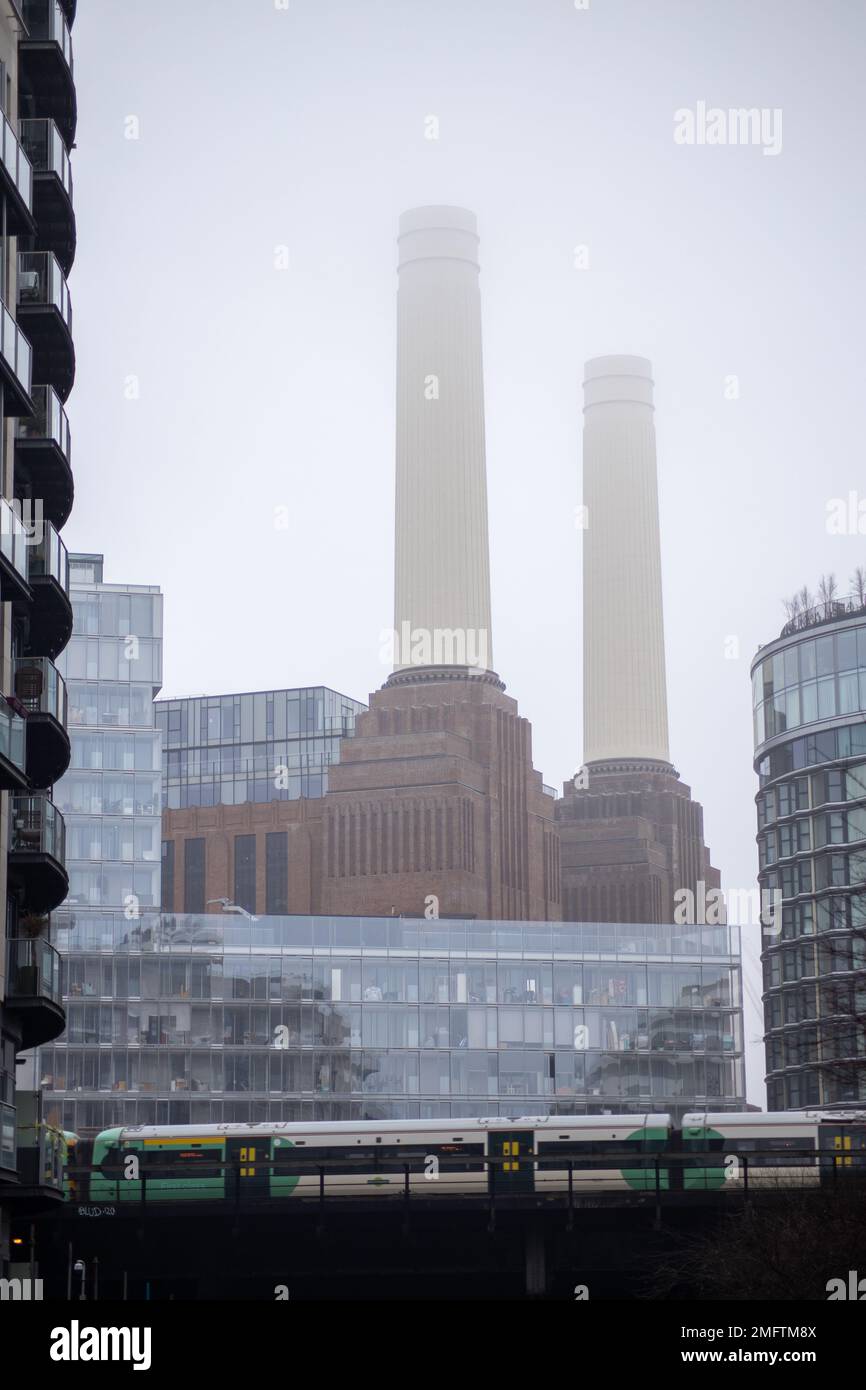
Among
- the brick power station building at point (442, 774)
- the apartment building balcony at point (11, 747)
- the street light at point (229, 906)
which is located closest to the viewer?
the apartment building balcony at point (11, 747)

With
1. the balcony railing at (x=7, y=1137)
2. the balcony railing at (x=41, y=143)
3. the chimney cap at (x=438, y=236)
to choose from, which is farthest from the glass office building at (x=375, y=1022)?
the balcony railing at (x=41, y=143)

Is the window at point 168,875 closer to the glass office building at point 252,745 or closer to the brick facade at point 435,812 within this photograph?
the glass office building at point 252,745

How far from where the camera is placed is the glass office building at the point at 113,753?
14075 cm

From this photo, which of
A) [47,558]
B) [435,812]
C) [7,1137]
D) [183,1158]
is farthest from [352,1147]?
[435,812]

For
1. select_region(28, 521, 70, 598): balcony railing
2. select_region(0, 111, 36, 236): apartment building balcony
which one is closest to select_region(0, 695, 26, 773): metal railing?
select_region(28, 521, 70, 598): balcony railing

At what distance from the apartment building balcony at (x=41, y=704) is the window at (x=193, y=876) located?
117827mm

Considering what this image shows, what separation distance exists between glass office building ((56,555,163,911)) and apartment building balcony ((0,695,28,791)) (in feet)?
298

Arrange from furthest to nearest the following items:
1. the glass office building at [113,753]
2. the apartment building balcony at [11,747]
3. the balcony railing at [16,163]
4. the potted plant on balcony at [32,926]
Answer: the glass office building at [113,753], the potted plant on balcony at [32,926], the balcony railing at [16,163], the apartment building balcony at [11,747]

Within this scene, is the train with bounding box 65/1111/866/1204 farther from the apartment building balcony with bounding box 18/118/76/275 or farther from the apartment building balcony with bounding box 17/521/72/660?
the apartment building balcony with bounding box 18/118/76/275

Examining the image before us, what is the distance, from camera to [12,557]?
49812 mm

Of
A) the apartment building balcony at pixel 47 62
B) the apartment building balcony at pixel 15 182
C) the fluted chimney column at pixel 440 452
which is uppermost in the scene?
the fluted chimney column at pixel 440 452

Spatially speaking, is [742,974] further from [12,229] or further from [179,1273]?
[12,229]
